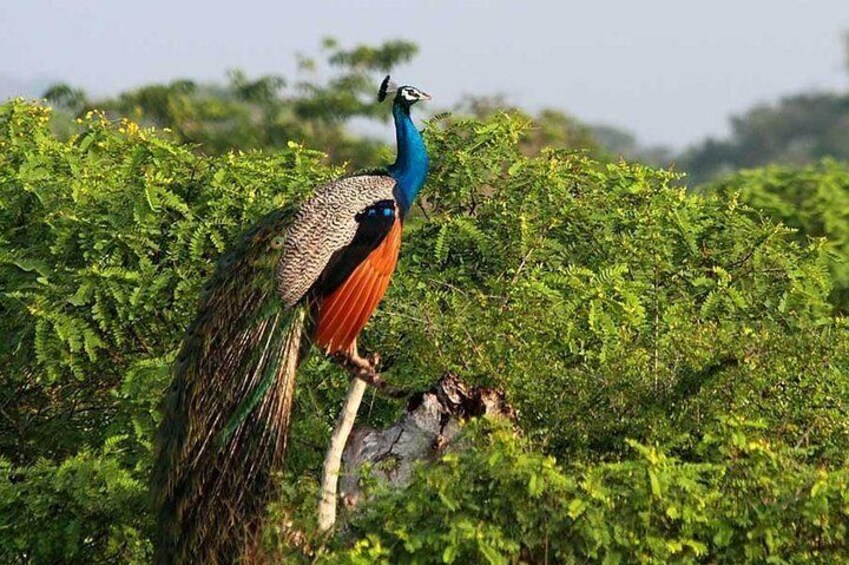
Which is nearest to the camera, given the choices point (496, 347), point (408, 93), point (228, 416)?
point (228, 416)

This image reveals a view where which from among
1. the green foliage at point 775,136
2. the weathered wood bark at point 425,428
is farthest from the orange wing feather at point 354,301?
the green foliage at point 775,136

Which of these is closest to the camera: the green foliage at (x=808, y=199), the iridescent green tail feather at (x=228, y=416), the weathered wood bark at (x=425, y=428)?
the weathered wood bark at (x=425, y=428)

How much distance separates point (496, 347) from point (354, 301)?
0.52 metres

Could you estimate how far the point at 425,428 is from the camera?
5.10 meters

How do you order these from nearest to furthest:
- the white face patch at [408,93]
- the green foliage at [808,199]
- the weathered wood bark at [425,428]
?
the weathered wood bark at [425,428] < the white face patch at [408,93] < the green foliage at [808,199]

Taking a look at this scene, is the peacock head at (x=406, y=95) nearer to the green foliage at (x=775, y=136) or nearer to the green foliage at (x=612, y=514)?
the green foliage at (x=612, y=514)

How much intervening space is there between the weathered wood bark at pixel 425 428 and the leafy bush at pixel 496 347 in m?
0.18

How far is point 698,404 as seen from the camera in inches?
207

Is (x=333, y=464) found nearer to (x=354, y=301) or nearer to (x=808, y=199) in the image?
(x=354, y=301)

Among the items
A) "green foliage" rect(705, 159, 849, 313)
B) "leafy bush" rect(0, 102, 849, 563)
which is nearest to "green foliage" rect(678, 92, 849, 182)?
"green foliage" rect(705, 159, 849, 313)

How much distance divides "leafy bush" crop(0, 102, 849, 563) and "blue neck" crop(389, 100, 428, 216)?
451 mm

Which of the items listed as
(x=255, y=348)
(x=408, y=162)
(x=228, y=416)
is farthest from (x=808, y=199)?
(x=228, y=416)

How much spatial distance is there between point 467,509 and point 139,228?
110 inches

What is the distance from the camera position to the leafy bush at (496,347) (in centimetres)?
454
